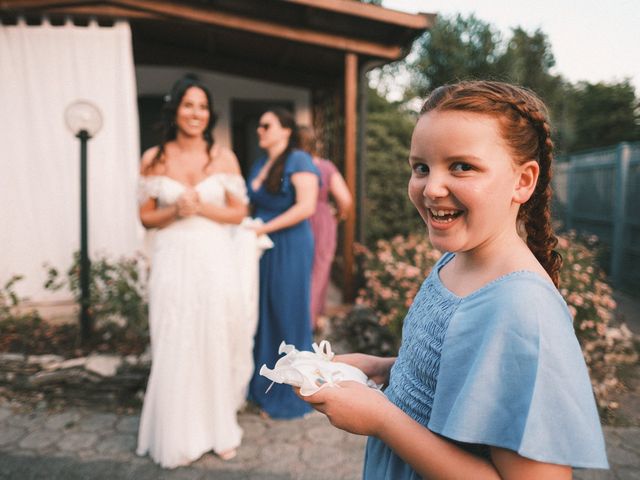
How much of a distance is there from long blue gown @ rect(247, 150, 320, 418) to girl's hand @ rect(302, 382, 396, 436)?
2.82 metres

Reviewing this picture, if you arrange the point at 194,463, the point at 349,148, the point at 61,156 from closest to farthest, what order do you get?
the point at 194,463, the point at 61,156, the point at 349,148

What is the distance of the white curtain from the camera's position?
5805 millimetres

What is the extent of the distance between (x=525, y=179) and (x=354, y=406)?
57 cm

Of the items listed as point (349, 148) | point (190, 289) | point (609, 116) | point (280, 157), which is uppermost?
point (609, 116)

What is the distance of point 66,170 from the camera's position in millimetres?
5898

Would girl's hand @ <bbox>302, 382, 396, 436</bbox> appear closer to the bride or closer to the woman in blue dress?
the bride

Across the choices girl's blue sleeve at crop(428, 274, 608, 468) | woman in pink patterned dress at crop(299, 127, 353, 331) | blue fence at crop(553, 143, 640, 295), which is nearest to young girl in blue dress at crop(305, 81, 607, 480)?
girl's blue sleeve at crop(428, 274, 608, 468)

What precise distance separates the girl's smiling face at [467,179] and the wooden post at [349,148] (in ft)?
15.8

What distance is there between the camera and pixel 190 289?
308cm

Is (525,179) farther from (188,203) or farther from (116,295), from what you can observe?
(116,295)

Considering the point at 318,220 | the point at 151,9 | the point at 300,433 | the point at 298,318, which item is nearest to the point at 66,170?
the point at 151,9

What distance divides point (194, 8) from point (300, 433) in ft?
14.8

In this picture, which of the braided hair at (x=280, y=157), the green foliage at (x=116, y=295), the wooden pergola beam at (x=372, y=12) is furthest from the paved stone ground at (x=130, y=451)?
the wooden pergola beam at (x=372, y=12)

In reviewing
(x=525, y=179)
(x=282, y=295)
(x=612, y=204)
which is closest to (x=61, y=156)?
(x=282, y=295)
